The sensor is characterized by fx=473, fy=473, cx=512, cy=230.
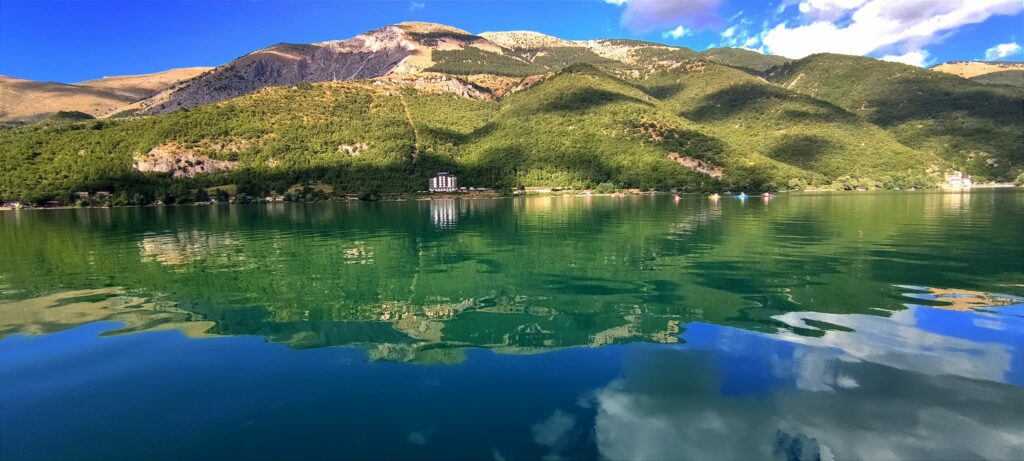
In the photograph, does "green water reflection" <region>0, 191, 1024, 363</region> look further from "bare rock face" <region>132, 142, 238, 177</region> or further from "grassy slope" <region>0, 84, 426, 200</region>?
"bare rock face" <region>132, 142, 238, 177</region>

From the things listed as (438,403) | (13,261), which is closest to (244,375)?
(438,403)

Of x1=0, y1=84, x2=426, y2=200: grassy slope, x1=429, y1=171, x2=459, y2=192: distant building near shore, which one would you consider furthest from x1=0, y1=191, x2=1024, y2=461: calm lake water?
x1=0, y1=84, x2=426, y2=200: grassy slope

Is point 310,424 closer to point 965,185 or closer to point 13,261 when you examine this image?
point 13,261

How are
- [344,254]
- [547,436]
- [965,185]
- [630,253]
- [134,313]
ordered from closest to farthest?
[547,436], [134,313], [630,253], [344,254], [965,185]

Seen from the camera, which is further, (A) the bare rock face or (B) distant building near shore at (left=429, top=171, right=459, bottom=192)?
(B) distant building near shore at (left=429, top=171, right=459, bottom=192)

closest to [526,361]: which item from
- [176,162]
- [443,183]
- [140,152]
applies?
[443,183]

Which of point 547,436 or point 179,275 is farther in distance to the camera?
point 179,275

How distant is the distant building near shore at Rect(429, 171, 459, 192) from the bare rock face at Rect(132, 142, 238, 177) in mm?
76526

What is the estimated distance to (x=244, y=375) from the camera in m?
10.9

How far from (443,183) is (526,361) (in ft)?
571

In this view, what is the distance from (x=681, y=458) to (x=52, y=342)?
689 inches

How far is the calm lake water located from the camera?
309 inches

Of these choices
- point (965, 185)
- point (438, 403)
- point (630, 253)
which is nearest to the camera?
point (438, 403)

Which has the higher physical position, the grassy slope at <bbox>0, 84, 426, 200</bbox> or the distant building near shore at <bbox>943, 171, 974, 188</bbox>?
the grassy slope at <bbox>0, 84, 426, 200</bbox>
